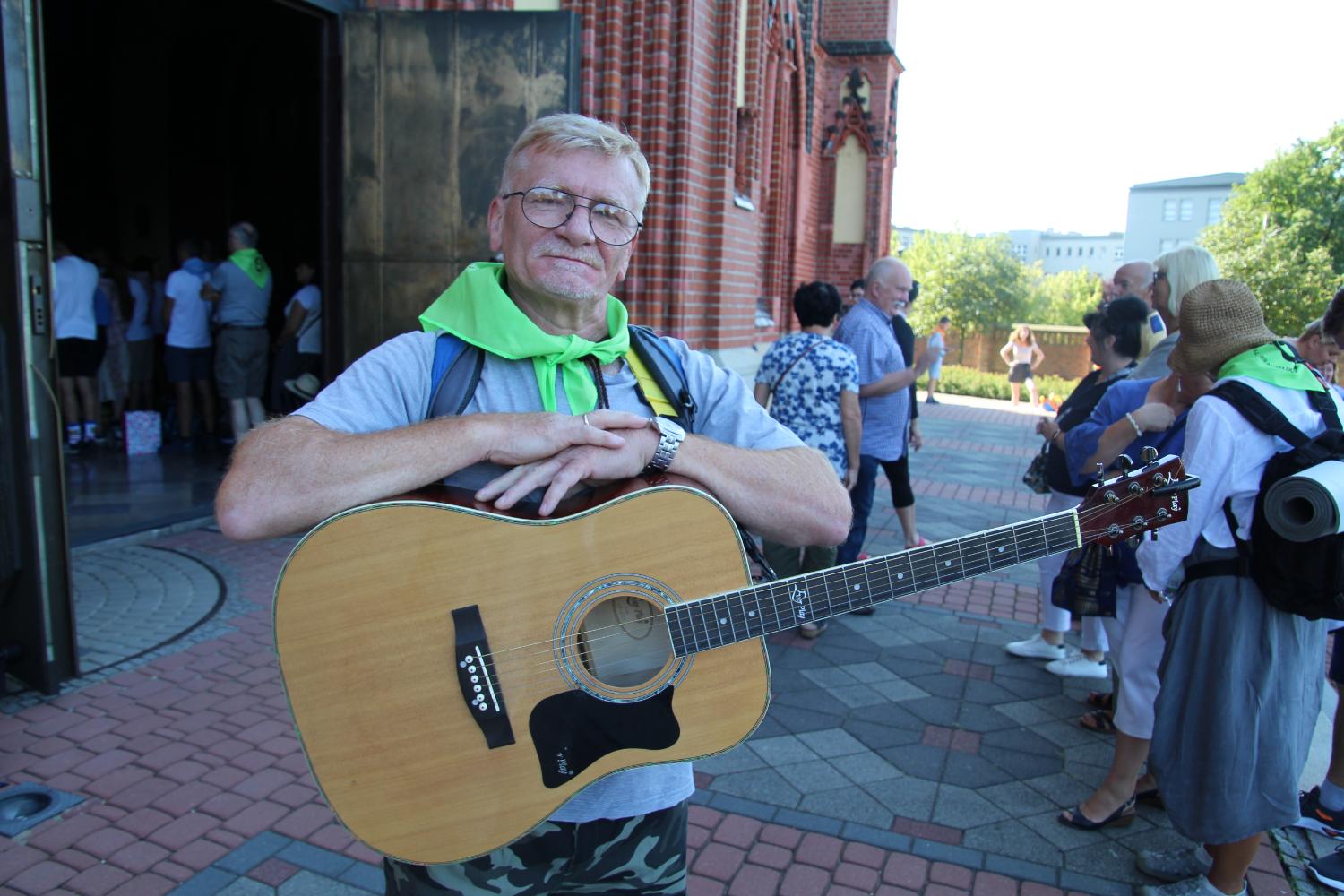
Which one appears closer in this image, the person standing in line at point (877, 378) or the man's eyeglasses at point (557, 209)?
the man's eyeglasses at point (557, 209)

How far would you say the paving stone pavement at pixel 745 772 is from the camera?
112 inches

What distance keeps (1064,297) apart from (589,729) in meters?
81.3

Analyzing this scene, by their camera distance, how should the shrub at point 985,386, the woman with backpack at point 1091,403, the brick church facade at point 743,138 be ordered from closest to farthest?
the woman with backpack at point 1091,403
the brick church facade at point 743,138
the shrub at point 985,386

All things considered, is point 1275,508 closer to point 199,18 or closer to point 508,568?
point 508,568

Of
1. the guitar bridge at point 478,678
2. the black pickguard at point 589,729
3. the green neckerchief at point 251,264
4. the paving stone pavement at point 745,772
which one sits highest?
the green neckerchief at point 251,264

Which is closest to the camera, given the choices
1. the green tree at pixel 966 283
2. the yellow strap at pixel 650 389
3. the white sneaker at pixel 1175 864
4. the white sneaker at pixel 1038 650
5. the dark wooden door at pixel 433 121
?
the yellow strap at pixel 650 389

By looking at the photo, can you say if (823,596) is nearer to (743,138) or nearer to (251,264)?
(251,264)

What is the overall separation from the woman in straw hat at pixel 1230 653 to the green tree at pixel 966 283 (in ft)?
150

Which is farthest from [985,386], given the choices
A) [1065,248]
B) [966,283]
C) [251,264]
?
[1065,248]

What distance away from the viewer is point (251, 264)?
309 inches

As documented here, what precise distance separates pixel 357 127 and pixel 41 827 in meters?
3.96

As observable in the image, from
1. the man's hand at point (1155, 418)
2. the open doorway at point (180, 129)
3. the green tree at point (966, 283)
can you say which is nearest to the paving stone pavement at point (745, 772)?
the man's hand at point (1155, 418)

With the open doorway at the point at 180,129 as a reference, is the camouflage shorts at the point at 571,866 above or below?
below

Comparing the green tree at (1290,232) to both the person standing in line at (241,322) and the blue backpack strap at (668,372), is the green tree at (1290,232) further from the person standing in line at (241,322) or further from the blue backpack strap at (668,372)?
the blue backpack strap at (668,372)
